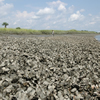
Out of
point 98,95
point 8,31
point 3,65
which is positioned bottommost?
point 98,95

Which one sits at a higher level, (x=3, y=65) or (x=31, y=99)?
(x=3, y=65)

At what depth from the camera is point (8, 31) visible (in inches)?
1863

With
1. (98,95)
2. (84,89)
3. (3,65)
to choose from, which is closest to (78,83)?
(84,89)

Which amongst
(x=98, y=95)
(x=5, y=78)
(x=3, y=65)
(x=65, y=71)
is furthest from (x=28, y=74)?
(x=98, y=95)

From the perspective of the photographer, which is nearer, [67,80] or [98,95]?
[98,95]

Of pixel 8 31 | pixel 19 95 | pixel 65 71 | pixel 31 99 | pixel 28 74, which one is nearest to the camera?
pixel 19 95

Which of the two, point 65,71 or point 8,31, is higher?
point 8,31

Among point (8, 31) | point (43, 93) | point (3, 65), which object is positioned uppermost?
point (8, 31)

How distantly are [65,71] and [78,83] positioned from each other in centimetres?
84

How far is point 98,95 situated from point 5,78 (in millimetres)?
2788

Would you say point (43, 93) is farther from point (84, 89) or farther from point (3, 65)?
point (3, 65)

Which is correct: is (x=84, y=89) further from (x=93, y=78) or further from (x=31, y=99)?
(x=31, y=99)

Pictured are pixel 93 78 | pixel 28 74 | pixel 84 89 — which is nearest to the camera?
pixel 84 89

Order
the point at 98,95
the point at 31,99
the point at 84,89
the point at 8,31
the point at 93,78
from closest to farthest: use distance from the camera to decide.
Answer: the point at 31,99 < the point at 98,95 < the point at 84,89 < the point at 93,78 < the point at 8,31
